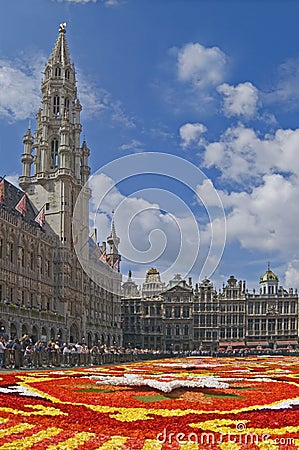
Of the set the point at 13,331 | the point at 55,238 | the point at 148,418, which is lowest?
the point at 13,331

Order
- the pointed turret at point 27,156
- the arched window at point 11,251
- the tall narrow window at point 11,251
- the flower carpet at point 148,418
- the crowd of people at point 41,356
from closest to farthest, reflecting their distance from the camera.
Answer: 1. the flower carpet at point 148,418
2. the crowd of people at point 41,356
3. the arched window at point 11,251
4. the tall narrow window at point 11,251
5. the pointed turret at point 27,156

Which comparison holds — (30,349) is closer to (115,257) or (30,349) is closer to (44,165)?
(44,165)

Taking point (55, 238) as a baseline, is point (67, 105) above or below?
above

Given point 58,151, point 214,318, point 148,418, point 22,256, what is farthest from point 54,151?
point 148,418

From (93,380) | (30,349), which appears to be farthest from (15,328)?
(93,380)

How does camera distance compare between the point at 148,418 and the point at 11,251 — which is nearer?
Result: the point at 148,418

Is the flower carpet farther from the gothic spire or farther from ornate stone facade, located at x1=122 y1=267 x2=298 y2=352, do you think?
ornate stone facade, located at x1=122 y1=267 x2=298 y2=352

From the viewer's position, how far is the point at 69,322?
247ft

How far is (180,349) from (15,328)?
2306 inches

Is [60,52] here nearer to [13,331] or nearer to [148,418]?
[13,331]

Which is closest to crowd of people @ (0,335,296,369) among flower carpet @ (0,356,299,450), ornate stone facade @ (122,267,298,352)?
flower carpet @ (0,356,299,450)

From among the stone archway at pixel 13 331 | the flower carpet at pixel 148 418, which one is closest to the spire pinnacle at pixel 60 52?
the stone archway at pixel 13 331

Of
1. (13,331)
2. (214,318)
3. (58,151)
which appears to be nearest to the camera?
(13,331)

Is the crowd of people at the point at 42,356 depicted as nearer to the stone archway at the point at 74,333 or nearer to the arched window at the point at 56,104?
the stone archway at the point at 74,333
